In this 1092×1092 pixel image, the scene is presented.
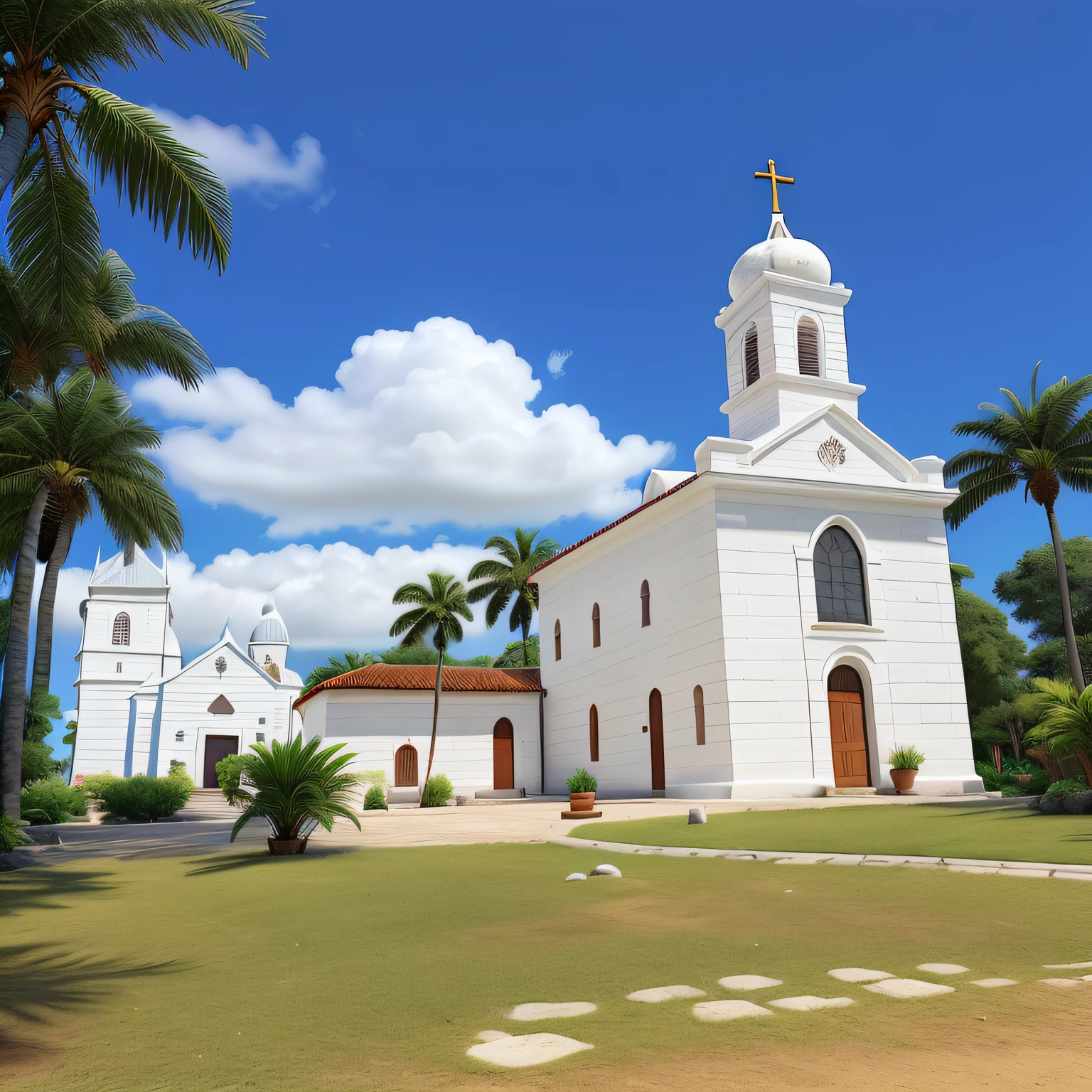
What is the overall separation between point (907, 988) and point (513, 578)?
41.2 m

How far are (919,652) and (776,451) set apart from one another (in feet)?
21.9

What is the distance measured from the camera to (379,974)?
5.31 metres

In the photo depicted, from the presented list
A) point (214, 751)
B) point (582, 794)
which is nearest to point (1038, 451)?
point (582, 794)

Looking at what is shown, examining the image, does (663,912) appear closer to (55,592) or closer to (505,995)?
(505,995)

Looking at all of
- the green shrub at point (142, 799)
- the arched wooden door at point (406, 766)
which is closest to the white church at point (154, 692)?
the arched wooden door at point (406, 766)

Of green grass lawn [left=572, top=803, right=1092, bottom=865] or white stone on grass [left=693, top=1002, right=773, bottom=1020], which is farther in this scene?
→ green grass lawn [left=572, top=803, right=1092, bottom=865]

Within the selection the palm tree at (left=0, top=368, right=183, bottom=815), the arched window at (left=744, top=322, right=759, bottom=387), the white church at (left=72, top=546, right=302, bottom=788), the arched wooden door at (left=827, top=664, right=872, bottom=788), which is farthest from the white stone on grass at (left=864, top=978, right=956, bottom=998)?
the white church at (left=72, top=546, right=302, bottom=788)

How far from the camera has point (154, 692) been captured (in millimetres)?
48375

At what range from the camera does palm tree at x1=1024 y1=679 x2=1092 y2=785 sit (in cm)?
1224

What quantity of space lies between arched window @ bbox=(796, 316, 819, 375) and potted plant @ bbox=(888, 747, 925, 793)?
1136cm

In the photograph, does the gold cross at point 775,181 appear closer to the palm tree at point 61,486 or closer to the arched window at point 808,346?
the arched window at point 808,346

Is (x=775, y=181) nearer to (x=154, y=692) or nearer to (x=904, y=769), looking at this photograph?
(x=904, y=769)

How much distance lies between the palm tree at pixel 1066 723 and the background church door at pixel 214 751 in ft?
141

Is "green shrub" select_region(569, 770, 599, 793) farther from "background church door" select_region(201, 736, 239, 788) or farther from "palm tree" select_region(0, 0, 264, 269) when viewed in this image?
"background church door" select_region(201, 736, 239, 788)
